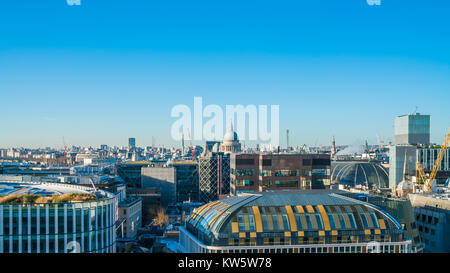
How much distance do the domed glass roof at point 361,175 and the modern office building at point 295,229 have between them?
4898cm

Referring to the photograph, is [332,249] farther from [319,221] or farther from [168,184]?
[168,184]

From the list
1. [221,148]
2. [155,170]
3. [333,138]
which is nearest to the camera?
[155,170]

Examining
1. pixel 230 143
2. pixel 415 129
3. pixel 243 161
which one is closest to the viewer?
pixel 243 161

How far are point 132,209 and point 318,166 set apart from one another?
64.3 ft

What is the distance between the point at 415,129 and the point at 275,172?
53279mm

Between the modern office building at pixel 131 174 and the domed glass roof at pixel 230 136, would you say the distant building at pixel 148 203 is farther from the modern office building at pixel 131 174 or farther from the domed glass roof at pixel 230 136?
the domed glass roof at pixel 230 136

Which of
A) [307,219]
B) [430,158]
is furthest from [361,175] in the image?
[307,219]

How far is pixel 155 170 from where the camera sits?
73.9 metres

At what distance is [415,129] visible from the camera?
291 feet

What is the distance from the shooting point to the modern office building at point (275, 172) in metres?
46.1

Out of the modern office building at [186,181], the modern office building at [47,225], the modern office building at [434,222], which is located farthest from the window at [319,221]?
the modern office building at [186,181]
